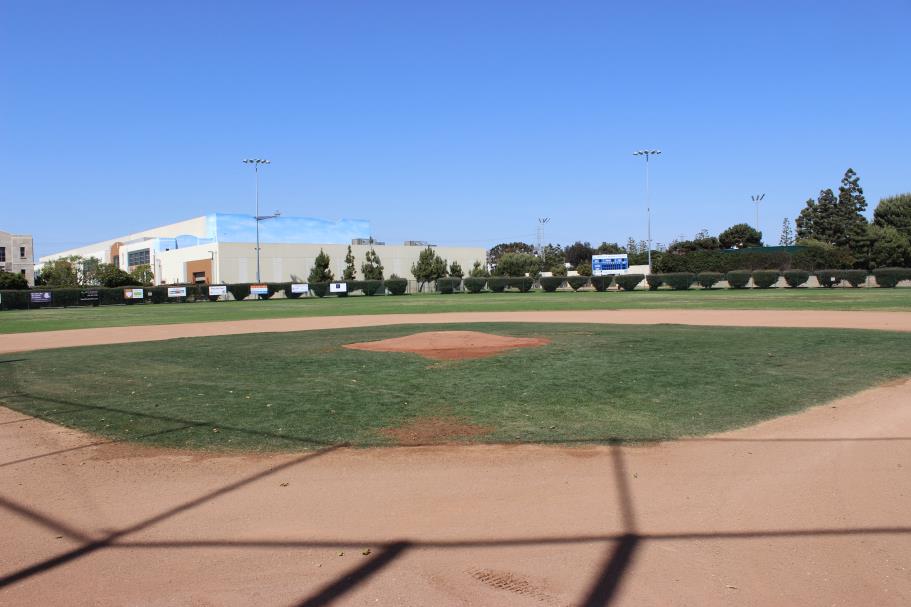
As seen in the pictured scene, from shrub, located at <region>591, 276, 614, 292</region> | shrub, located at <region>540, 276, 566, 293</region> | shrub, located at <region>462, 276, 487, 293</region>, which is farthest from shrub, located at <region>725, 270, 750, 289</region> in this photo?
shrub, located at <region>462, 276, 487, 293</region>

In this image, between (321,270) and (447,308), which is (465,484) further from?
(321,270)

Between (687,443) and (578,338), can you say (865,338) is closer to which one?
(578,338)

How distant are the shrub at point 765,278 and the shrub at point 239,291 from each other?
4739cm

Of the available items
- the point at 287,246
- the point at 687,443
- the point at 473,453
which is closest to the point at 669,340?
the point at 687,443

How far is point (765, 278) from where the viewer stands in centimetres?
5894

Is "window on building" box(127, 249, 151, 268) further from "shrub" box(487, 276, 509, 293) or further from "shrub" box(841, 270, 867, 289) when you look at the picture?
"shrub" box(841, 270, 867, 289)

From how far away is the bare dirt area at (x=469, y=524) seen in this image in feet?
13.1

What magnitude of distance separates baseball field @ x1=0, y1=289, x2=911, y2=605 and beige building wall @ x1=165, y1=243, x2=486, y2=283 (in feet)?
234

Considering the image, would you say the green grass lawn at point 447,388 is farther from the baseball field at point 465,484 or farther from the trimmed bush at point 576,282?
the trimmed bush at point 576,282

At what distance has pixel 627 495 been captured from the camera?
559cm

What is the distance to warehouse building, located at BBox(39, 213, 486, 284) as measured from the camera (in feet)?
271

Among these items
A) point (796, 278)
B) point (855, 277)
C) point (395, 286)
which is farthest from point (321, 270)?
point (855, 277)

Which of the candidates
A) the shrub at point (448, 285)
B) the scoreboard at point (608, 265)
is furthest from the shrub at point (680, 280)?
the shrub at point (448, 285)

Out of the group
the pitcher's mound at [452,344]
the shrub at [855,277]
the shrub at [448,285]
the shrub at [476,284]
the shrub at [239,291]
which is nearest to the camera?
the pitcher's mound at [452,344]
